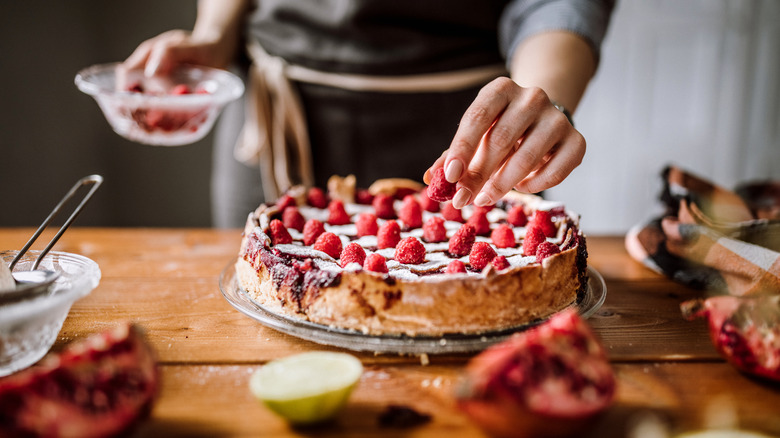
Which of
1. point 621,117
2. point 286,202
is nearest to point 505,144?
point 286,202

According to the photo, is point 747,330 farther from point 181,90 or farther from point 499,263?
point 181,90

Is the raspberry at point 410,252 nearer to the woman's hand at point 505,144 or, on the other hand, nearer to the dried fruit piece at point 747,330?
the woman's hand at point 505,144

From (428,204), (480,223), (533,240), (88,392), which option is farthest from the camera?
(428,204)

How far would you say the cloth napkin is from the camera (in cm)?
151

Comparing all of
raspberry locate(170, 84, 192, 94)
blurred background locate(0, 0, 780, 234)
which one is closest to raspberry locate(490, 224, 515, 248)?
raspberry locate(170, 84, 192, 94)

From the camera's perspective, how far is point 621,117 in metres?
4.71

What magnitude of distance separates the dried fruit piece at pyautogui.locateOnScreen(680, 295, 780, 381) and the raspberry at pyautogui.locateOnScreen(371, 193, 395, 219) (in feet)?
3.18

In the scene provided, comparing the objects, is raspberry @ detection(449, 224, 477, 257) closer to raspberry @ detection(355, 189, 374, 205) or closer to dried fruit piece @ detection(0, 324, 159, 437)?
raspberry @ detection(355, 189, 374, 205)

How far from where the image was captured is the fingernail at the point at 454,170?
1260 mm

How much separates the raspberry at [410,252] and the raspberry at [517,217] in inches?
18.8

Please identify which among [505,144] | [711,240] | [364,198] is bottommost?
→ [364,198]

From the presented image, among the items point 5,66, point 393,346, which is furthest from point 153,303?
point 5,66

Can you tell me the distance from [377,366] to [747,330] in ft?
2.31

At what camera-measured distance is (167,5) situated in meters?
4.24
